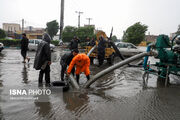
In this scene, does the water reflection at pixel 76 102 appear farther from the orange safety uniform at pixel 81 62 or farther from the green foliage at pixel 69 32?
the green foliage at pixel 69 32

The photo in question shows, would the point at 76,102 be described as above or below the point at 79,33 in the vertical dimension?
below

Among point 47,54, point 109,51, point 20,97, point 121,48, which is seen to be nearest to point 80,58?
point 47,54

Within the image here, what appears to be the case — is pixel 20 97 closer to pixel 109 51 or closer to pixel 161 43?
pixel 161 43

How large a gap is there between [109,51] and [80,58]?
626cm

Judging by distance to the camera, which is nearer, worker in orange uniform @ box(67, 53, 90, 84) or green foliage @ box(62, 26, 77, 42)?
worker in orange uniform @ box(67, 53, 90, 84)

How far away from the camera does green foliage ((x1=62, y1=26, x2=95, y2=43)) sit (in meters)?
35.1

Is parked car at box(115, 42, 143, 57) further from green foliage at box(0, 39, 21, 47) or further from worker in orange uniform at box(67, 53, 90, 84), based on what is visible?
green foliage at box(0, 39, 21, 47)

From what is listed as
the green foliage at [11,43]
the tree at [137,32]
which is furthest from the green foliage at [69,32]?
the tree at [137,32]

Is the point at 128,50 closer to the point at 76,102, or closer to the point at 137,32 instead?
the point at 76,102

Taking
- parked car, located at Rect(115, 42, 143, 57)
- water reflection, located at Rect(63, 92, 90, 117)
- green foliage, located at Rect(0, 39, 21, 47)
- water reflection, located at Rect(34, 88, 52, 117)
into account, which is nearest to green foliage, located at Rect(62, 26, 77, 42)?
green foliage, located at Rect(0, 39, 21, 47)

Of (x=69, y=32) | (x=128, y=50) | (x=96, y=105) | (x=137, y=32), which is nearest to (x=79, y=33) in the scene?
(x=69, y=32)

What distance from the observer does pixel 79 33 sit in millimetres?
35438

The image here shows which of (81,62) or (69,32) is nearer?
(81,62)

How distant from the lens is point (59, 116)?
3.15 meters
